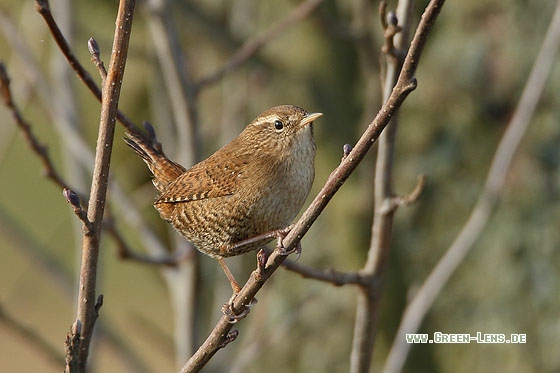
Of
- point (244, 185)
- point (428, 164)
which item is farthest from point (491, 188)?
point (428, 164)

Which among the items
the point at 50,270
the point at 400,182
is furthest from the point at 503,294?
the point at 50,270

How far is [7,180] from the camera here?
8570 millimetres

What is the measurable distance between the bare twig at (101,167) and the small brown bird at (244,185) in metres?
0.61

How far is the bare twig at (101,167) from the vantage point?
1460mm

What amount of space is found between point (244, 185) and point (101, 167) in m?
0.79

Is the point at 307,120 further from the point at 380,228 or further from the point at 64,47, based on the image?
the point at 64,47

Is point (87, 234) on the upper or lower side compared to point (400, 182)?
upper

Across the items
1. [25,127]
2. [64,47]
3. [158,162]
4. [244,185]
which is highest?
[64,47]

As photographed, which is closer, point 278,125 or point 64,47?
point 64,47

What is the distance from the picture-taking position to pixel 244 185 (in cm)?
221

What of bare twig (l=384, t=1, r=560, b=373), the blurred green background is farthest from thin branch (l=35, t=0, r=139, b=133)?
the blurred green background

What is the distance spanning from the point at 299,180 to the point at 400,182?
7.55 ft

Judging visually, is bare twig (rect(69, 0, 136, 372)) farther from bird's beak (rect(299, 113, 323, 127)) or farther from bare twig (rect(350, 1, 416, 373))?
bird's beak (rect(299, 113, 323, 127))

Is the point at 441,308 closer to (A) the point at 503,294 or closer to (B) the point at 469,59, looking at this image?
(A) the point at 503,294
